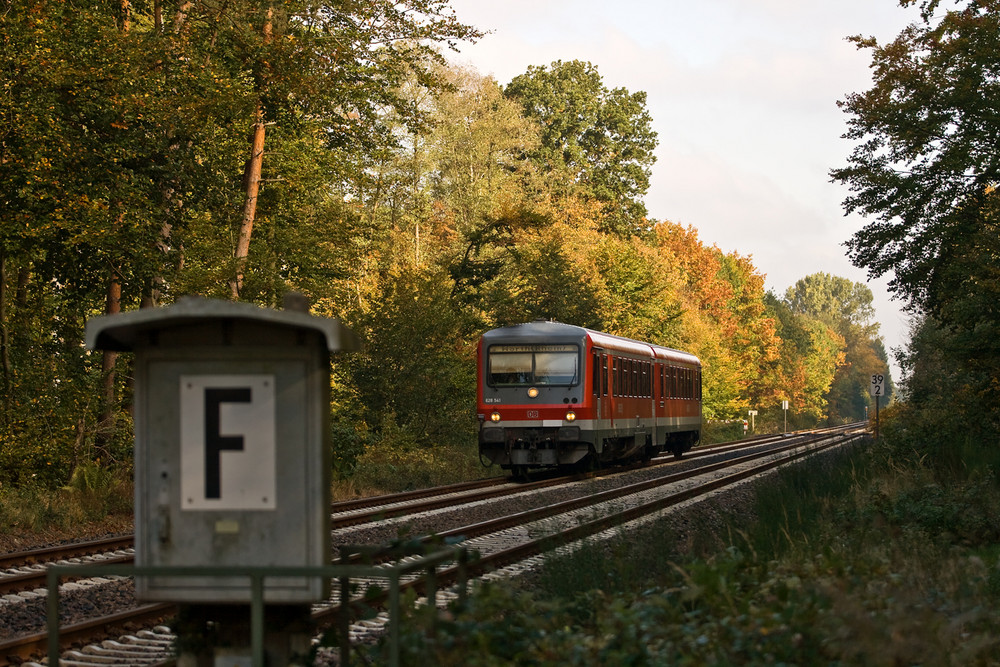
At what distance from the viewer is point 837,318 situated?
162m

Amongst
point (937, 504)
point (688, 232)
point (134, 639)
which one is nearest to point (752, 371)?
point (688, 232)

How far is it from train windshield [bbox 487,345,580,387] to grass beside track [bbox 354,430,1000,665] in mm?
12248

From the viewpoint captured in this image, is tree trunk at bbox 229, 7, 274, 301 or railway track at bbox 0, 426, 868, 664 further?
tree trunk at bbox 229, 7, 274, 301

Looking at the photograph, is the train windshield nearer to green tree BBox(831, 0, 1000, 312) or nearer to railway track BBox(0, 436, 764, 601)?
railway track BBox(0, 436, 764, 601)

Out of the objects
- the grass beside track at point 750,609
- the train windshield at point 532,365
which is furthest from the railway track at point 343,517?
the train windshield at point 532,365

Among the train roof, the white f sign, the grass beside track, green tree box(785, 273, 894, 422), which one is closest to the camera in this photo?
the grass beside track

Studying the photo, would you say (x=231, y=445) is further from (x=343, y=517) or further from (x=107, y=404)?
(x=107, y=404)

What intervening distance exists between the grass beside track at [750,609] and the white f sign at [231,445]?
1.04 m

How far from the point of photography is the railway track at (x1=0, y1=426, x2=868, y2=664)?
8.46 metres

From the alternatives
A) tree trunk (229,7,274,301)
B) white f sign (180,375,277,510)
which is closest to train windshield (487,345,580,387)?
tree trunk (229,7,274,301)

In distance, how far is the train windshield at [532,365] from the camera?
77.1 feet

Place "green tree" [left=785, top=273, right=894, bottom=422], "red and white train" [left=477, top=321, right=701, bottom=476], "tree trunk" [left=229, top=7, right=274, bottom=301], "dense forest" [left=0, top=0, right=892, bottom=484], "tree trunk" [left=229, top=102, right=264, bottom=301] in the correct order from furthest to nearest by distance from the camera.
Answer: "green tree" [left=785, top=273, right=894, bottom=422]
"red and white train" [left=477, top=321, right=701, bottom=476]
"tree trunk" [left=229, top=102, right=264, bottom=301]
"tree trunk" [left=229, top=7, right=274, bottom=301]
"dense forest" [left=0, top=0, right=892, bottom=484]

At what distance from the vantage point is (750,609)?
600 centimetres

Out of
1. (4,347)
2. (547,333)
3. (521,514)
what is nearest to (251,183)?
(4,347)
